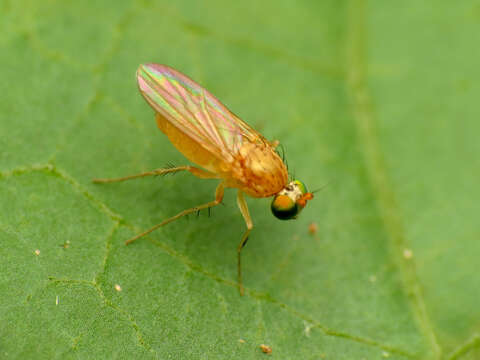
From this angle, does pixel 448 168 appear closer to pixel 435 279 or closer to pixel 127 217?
pixel 435 279

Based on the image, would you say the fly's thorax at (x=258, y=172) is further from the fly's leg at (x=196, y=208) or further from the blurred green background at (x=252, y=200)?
the blurred green background at (x=252, y=200)

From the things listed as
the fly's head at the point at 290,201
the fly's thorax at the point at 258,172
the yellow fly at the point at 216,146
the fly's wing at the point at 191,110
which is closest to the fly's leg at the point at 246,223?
the yellow fly at the point at 216,146

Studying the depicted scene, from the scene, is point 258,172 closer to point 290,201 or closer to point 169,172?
point 290,201

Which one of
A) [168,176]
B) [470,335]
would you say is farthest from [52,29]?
[470,335]

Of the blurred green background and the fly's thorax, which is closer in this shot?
the blurred green background

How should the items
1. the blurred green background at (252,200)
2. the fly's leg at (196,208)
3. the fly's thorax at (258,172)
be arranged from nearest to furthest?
the blurred green background at (252,200) < the fly's leg at (196,208) < the fly's thorax at (258,172)

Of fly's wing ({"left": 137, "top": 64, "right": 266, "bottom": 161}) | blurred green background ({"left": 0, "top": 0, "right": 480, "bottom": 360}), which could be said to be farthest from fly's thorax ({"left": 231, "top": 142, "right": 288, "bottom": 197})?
blurred green background ({"left": 0, "top": 0, "right": 480, "bottom": 360})

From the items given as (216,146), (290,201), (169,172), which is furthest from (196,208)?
(290,201)

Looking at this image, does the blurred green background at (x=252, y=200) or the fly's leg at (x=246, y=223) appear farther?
the fly's leg at (x=246, y=223)

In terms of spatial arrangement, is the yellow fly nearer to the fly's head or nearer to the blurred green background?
the fly's head
